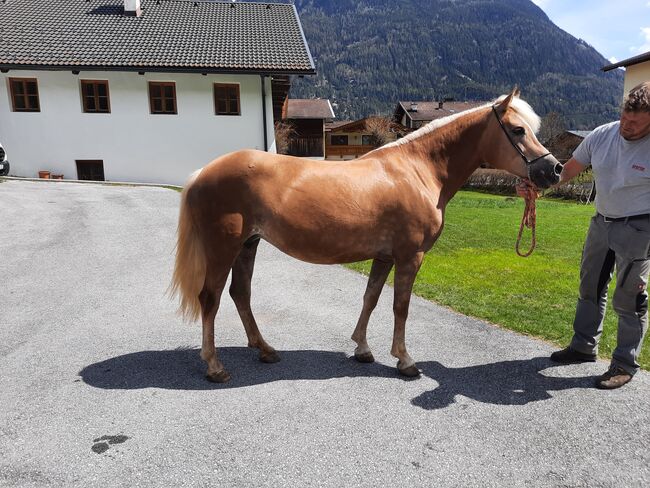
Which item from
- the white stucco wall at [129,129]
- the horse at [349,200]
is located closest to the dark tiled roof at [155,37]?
the white stucco wall at [129,129]

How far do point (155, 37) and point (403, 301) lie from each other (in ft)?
66.6

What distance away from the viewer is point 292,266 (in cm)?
721

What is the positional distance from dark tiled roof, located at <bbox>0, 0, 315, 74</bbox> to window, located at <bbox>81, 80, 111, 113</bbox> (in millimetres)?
981

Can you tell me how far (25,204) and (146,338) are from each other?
9.69 m

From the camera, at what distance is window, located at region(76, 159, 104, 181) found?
18000 millimetres

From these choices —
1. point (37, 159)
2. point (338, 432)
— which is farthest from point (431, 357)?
point (37, 159)

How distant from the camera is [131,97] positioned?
17.7 metres

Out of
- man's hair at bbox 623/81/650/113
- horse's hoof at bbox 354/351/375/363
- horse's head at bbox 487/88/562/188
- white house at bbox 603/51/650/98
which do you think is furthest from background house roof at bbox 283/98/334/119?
man's hair at bbox 623/81/650/113

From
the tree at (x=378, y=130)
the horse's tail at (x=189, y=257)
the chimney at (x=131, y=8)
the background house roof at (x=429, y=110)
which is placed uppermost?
the chimney at (x=131, y=8)

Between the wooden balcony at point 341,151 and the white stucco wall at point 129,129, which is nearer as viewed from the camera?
the white stucco wall at point 129,129

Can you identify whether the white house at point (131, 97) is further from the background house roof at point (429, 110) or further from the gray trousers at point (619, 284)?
the background house roof at point (429, 110)

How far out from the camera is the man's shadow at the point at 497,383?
325cm

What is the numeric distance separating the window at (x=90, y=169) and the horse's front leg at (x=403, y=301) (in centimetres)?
1813

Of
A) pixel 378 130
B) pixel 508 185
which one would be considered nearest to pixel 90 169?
pixel 508 185
